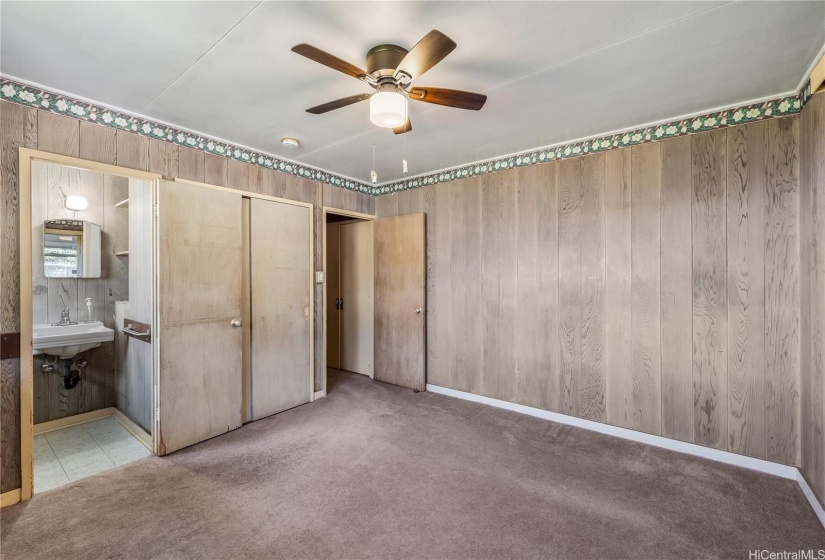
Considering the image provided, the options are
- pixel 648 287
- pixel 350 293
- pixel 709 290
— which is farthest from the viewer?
pixel 350 293

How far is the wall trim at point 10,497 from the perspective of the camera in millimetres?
2051

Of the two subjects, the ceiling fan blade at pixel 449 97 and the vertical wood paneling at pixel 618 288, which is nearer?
the ceiling fan blade at pixel 449 97

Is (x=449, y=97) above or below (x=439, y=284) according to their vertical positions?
above

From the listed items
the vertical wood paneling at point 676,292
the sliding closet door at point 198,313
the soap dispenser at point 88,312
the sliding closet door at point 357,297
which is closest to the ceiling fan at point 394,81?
the sliding closet door at point 198,313

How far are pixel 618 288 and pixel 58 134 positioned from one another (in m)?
4.29

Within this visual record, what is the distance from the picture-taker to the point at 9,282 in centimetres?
210

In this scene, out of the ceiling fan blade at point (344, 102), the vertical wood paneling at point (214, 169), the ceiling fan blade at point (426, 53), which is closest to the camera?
the ceiling fan blade at point (426, 53)

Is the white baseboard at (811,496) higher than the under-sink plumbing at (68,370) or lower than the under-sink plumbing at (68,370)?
lower

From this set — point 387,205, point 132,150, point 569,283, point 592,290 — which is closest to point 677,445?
point 592,290

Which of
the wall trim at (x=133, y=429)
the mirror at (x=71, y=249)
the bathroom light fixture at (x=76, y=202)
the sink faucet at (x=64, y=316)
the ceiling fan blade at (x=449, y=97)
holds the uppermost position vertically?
the ceiling fan blade at (x=449, y=97)

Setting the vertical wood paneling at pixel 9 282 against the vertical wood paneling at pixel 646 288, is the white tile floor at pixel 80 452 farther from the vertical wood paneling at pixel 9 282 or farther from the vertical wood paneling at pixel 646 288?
the vertical wood paneling at pixel 646 288

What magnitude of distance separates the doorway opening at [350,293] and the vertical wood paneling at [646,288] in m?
2.95

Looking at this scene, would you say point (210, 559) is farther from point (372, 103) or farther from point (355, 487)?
point (372, 103)

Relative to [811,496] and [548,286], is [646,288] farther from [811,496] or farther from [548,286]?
[811,496]
